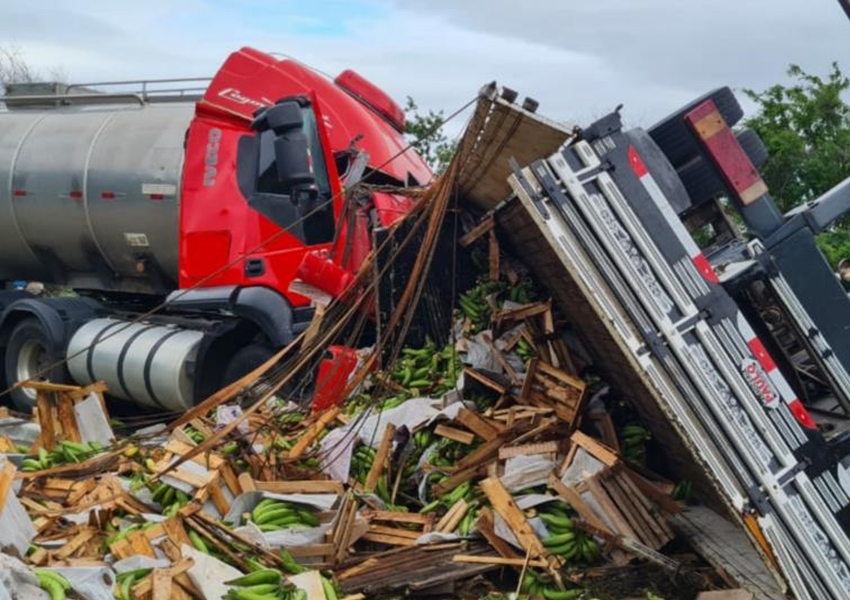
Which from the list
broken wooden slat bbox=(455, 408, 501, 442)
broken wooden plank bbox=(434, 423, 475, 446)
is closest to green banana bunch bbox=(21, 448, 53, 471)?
broken wooden plank bbox=(434, 423, 475, 446)

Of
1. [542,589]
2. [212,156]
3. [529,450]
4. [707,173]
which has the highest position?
[212,156]

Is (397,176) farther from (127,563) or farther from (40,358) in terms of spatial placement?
(127,563)

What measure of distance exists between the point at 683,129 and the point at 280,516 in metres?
2.65

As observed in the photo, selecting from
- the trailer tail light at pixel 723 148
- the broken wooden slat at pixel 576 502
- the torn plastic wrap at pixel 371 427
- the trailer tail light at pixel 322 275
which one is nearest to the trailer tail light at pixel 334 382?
the torn plastic wrap at pixel 371 427

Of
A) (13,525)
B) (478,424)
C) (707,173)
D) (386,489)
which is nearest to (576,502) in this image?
(478,424)

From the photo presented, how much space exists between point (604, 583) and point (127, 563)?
207 cm

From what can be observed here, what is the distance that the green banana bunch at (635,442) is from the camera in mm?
5359

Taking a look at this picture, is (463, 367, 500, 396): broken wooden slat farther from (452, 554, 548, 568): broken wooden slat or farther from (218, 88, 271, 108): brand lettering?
(218, 88, 271, 108): brand lettering

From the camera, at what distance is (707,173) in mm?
4477

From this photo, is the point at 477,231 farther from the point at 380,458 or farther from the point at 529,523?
the point at 529,523

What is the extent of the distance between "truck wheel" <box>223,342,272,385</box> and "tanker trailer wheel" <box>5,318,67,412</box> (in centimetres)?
268

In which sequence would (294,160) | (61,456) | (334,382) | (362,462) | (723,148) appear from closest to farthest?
(723,148) < (362,462) < (61,456) < (334,382) < (294,160)

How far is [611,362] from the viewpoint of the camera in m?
5.21

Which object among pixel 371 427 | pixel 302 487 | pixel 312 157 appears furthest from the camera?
pixel 312 157
